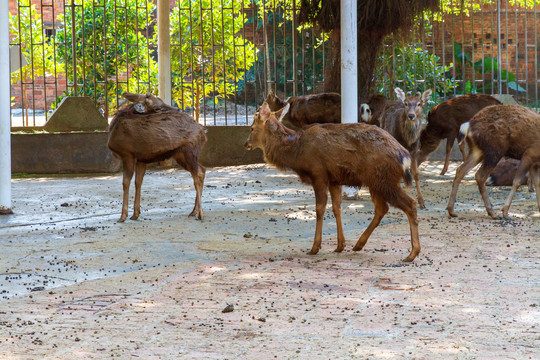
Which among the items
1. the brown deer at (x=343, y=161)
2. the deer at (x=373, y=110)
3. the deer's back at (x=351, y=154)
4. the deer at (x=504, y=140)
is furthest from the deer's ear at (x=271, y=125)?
the deer at (x=373, y=110)

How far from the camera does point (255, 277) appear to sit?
21.5ft

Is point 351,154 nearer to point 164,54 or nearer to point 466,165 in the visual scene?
point 466,165

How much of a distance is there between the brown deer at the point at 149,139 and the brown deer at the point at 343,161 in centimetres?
191

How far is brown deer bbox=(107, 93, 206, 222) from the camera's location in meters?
9.60

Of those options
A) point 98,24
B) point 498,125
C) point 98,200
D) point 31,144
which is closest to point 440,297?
point 498,125

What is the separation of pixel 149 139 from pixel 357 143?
3.13m

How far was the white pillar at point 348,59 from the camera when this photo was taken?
10.9 metres

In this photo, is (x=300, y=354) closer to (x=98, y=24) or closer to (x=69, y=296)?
(x=69, y=296)

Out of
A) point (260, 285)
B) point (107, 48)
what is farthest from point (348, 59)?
point (107, 48)

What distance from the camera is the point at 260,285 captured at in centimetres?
628

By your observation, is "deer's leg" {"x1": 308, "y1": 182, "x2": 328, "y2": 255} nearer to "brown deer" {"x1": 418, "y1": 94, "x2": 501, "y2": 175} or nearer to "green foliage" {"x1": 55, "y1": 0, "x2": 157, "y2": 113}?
"brown deer" {"x1": 418, "y1": 94, "x2": 501, "y2": 175}

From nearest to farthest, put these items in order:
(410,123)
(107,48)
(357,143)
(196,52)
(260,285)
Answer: (260,285)
(357,143)
(410,123)
(107,48)
(196,52)

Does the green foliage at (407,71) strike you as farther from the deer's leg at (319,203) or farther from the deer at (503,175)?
the deer's leg at (319,203)

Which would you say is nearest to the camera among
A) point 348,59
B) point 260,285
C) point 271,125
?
point 260,285
